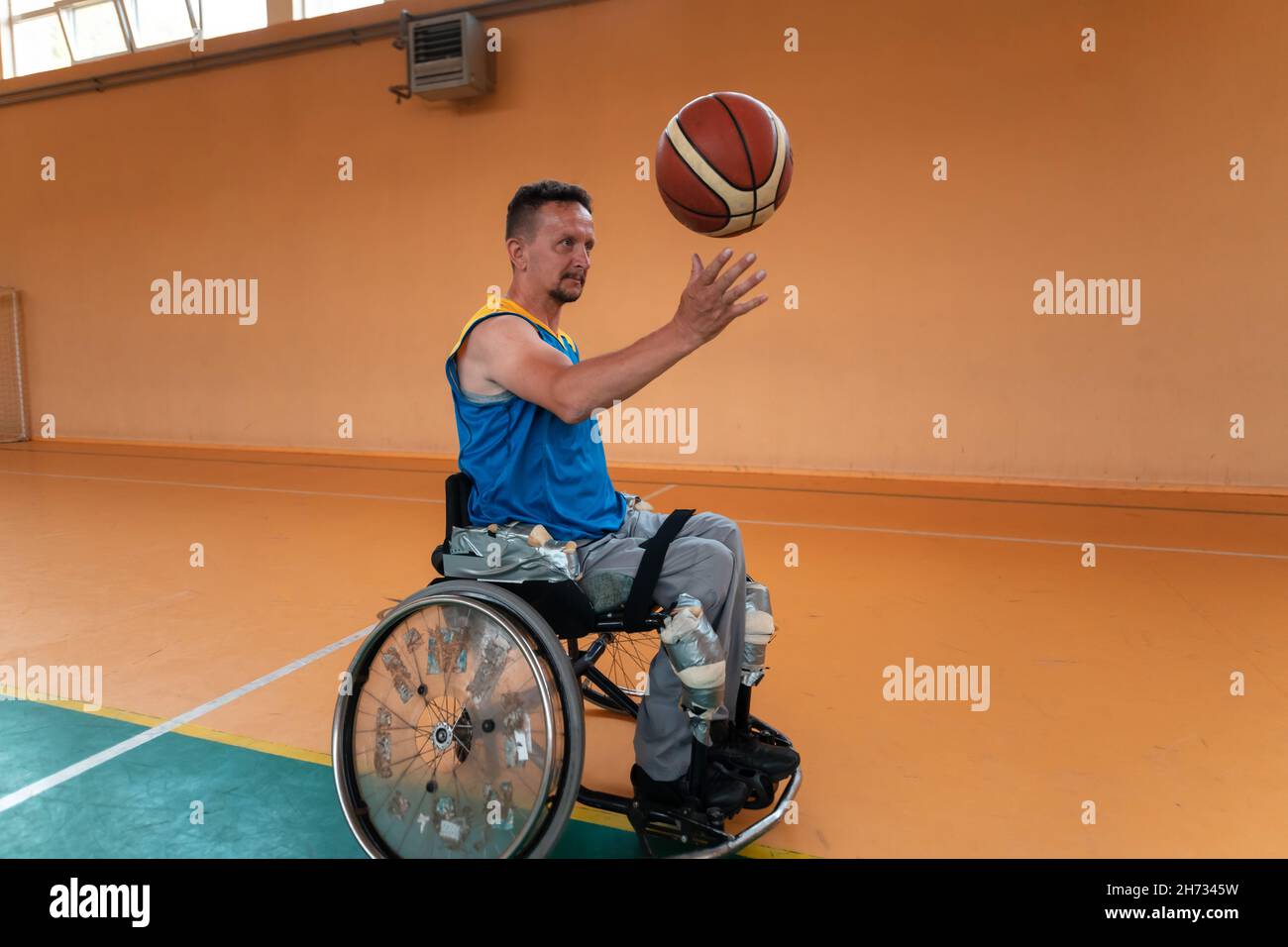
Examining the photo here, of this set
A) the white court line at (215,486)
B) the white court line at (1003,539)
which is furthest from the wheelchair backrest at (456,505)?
the white court line at (215,486)

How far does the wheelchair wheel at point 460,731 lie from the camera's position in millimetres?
1454

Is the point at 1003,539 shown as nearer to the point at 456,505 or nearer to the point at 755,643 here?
the point at 755,643

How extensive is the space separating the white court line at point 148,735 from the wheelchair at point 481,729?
0.87 metres

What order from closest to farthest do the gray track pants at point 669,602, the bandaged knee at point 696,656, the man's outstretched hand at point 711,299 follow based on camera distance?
the man's outstretched hand at point 711,299 → the bandaged knee at point 696,656 → the gray track pants at point 669,602

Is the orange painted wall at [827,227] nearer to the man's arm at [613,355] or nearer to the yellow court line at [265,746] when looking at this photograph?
the yellow court line at [265,746]

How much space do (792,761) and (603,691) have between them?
2.30ft

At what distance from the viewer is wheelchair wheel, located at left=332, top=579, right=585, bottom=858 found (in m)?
1.45

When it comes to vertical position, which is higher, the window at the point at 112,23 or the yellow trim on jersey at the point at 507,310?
the window at the point at 112,23

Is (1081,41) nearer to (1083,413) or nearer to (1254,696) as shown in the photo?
(1083,413)

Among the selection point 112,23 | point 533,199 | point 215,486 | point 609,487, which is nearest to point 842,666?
point 609,487

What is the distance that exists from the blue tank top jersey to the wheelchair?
187mm

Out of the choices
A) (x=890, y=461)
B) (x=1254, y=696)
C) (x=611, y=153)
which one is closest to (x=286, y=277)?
(x=611, y=153)

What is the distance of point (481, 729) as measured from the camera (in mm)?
1539

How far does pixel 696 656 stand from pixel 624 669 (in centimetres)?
128
